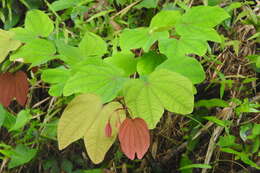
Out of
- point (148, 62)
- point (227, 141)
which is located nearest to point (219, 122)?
point (227, 141)

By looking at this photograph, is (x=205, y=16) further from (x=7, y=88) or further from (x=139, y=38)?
(x=7, y=88)

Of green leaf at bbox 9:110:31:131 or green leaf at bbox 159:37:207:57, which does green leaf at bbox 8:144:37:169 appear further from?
green leaf at bbox 159:37:207:57

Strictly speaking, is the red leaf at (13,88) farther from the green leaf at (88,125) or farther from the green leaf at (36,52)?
the green leaf at (88,125)

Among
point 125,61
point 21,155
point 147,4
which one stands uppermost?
point 125,61

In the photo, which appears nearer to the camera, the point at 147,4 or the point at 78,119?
the point at 78,119

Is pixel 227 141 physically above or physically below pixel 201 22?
below

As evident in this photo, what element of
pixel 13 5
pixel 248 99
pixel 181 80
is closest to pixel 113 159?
pixel 248 99

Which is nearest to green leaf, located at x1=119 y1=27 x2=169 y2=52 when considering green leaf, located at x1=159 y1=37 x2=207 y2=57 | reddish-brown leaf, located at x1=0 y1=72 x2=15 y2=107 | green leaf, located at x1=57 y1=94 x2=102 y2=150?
green leaf, located at x1=159 y1=37 x2=207 y2=57
